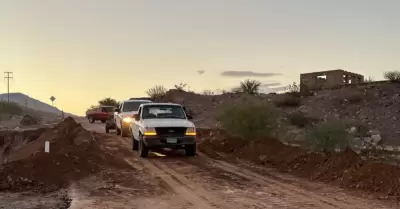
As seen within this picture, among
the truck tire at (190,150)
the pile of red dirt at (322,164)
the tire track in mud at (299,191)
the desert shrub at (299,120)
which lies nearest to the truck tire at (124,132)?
the pile of red dirt at (322,164)

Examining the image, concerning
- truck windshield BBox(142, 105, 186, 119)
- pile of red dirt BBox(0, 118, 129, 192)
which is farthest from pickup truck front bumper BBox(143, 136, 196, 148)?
truck windshield BBox(142, 105, 186, 119)

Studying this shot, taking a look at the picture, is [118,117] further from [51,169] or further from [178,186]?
[178,186]

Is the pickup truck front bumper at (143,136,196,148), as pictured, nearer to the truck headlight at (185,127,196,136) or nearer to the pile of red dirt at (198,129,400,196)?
the truck headlight at (185,127,196,136)

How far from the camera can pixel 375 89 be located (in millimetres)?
52781

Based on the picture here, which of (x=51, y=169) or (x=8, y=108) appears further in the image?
(x=8, y=108)

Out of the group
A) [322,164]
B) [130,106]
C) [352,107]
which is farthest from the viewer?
[352,107]

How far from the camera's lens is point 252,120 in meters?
25.1

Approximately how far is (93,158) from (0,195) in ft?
19.7

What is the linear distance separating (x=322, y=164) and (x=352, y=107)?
34.8m

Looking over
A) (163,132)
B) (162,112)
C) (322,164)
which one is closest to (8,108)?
(162,112)

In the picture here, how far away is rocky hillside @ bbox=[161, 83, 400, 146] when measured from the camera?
41.5 meters

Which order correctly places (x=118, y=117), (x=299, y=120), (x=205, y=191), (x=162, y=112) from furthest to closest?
(x=299, y=120)
(x=118, y=117)
(x=162, y=112)
(x=205, y=191)

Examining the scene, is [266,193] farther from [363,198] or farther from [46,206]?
[46,206]

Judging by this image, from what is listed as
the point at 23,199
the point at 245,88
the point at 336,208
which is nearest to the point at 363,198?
the point at 336,208
